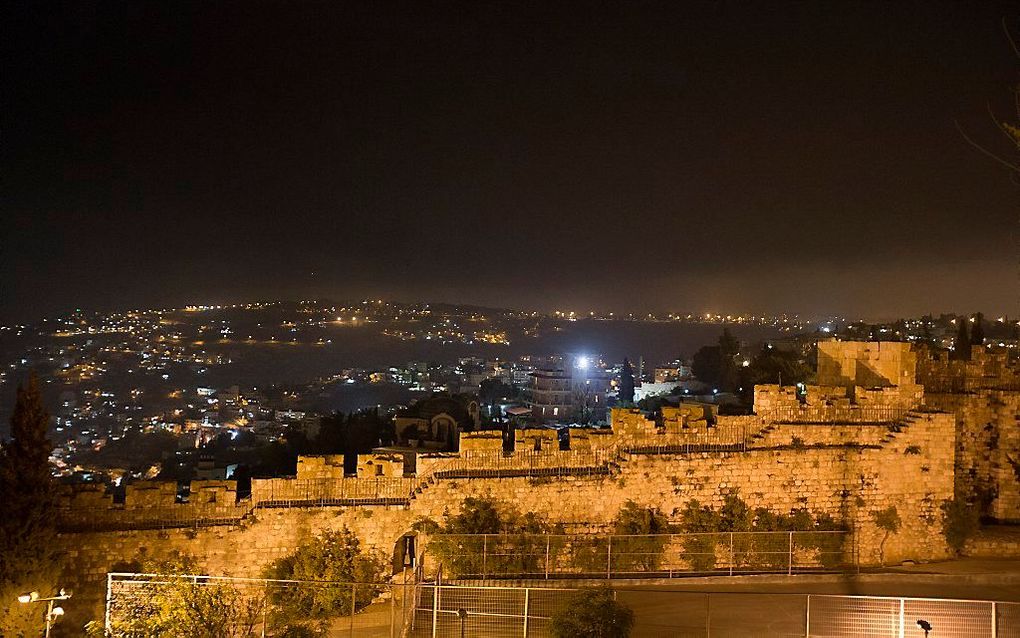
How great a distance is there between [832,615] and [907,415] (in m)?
6.30

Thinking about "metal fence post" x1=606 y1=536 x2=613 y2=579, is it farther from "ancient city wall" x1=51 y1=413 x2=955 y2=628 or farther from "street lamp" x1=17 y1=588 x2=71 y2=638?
"street lamp" x1=17 y1=588 x2=71 y2=638

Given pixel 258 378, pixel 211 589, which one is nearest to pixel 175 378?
pixel 258 378

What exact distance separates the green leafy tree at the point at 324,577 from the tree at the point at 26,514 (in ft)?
12.6

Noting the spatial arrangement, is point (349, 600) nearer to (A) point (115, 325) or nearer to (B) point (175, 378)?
(B) point (175, 378)

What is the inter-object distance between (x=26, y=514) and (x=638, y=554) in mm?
11406

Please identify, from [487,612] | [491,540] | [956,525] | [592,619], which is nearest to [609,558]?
[491,540]

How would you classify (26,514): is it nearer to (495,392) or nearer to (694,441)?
(694,441)

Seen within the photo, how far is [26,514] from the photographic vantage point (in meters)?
13.3

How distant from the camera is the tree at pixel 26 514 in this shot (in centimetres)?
1283

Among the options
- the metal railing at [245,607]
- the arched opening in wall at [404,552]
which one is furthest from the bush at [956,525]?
the metal railing at [245,607]

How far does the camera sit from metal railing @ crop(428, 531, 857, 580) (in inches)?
586

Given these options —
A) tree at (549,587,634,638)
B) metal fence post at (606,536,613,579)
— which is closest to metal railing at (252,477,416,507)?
metal fence post at (606,536,613,579)

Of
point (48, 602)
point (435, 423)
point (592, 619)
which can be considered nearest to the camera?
point (592, 619)

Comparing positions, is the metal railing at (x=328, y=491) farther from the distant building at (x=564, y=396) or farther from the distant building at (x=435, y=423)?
the distant building at (x=564, y=396)
